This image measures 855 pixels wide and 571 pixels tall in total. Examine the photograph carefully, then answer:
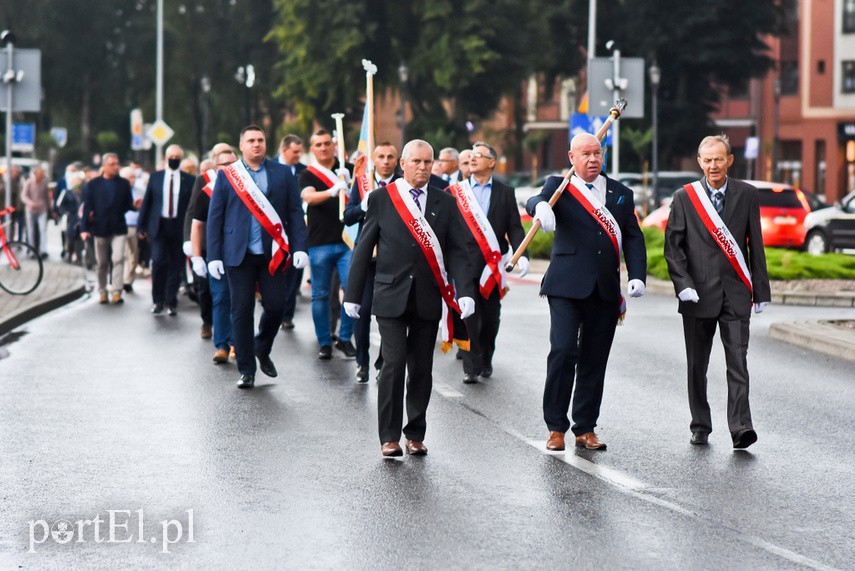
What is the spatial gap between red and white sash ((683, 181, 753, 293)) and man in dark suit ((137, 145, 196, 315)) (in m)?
10.0

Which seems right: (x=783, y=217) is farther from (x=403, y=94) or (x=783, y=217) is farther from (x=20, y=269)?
(x=403, y=94)

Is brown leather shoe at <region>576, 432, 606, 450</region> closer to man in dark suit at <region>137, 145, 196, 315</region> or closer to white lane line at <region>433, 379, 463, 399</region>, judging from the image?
white lane line at <region>433, 379, 463, 399</region>

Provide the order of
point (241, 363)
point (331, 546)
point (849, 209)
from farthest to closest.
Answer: point (849, 209), point (241, 363), point (331, 546)

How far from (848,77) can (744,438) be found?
62739 millimetres

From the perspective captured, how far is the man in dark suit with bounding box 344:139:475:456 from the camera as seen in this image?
915 centimetres

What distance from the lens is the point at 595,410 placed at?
9516 mm

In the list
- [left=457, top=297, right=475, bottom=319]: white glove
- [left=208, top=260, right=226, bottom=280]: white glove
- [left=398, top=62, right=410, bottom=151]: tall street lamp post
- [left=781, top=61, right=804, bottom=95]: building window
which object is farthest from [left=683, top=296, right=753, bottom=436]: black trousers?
[left=781, top=61, right=804, bottom=95]: building window

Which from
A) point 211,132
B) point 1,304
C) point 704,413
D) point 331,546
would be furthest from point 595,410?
point 211,132

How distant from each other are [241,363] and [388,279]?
132 inches

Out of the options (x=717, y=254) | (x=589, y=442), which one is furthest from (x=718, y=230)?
(x=589, y=442)

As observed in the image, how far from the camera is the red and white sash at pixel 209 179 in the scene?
13.9 m

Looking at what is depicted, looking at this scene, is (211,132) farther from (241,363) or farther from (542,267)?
(241,363)

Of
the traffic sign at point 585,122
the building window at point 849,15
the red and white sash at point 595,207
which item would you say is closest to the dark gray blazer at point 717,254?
the red and white sash at point 595,207

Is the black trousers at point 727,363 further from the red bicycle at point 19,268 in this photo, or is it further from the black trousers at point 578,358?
the red bicycle at point 19,268
